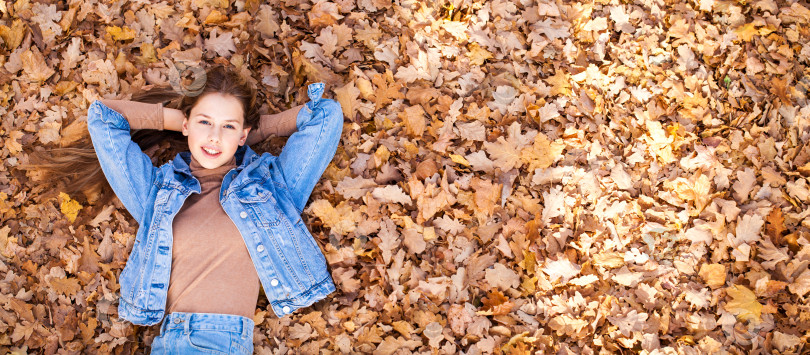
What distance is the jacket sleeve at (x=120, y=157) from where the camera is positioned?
125 inches

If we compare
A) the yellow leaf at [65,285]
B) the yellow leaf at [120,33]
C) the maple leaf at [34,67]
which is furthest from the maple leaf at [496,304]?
the maple leaf at [34,67]

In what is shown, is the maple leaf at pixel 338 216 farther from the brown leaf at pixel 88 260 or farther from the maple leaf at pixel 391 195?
the brown leaf at pixel 88 260

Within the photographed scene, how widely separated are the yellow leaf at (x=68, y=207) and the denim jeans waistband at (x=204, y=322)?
1.19 metres

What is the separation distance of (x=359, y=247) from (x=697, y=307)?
2253 mm

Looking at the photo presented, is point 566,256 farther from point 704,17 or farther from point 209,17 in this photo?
point 209,17

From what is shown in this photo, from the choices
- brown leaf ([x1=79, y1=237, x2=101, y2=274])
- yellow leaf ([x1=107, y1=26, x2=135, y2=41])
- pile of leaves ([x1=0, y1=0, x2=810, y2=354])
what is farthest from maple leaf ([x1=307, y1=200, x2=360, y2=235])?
yellow leaf ([x1=107, y1=26, x2=135, y2=41])

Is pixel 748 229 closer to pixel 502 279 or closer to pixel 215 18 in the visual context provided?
pixel 502 279

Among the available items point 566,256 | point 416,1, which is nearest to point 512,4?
point 416,1

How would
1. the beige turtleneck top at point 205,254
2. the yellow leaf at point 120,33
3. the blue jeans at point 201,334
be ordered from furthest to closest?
the yellow leaf at point 120,33 < the beige turtleneck top at point 205,254 < the blue jeans at point 201,334

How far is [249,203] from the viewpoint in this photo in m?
3.31

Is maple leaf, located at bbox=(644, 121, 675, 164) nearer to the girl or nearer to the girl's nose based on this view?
the girl

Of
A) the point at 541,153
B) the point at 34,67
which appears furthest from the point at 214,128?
the point at 541,153

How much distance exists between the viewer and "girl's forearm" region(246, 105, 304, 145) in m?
3.53

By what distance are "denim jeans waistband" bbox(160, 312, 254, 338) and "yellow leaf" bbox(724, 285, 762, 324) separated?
10.1 ft
